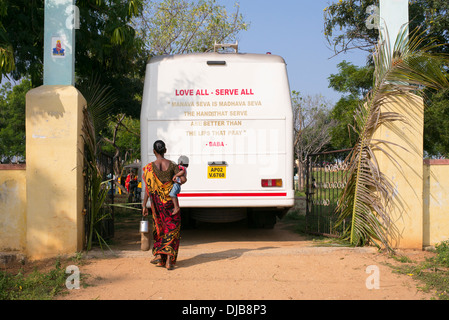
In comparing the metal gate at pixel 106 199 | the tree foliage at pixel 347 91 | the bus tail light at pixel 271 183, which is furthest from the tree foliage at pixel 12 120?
the bus tail light at pixel 271 183

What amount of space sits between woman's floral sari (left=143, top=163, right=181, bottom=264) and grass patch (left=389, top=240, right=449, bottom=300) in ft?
9.51

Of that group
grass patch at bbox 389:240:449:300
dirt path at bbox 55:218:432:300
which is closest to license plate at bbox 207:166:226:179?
dirt path at bbox 55:218:432:300

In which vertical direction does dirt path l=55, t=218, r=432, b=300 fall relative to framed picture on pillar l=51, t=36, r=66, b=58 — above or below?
below

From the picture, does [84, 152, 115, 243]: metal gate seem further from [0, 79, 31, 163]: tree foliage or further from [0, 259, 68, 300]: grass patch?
[0, 79, 31, 163]: tree foliage

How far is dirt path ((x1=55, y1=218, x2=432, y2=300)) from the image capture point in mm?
4753

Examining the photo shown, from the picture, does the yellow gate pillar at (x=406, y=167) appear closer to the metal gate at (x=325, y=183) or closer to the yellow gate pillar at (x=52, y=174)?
the metal gate at (x=325, y=183)

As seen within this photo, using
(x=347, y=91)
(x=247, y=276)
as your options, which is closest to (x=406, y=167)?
(x=247, y=276)

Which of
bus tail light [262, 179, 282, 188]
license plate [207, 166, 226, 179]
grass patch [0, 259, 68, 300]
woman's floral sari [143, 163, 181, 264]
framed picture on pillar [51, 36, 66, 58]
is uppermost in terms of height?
framed picture on pillar [51, 36, 66, 58]

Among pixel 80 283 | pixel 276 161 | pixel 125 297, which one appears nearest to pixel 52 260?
pixel 80 283

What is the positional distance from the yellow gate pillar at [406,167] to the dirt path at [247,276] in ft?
1.36

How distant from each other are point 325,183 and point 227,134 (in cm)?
220

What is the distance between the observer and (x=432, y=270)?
5.75 meters

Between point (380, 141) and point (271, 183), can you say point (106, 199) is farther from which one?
point (380, 141)

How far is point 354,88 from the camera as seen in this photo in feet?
57.1
